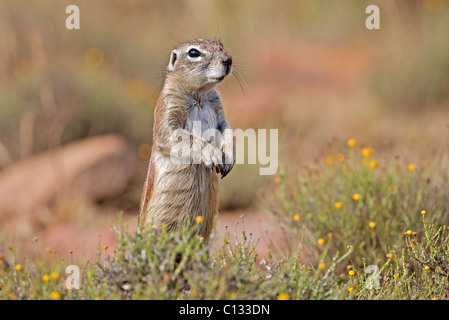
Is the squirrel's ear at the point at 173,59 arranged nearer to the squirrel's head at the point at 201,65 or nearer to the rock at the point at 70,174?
the squirrel's head at the point at 201,65

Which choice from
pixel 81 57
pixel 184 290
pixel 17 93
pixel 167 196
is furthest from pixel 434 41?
pixel 184 290

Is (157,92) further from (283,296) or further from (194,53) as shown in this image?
(283,296)

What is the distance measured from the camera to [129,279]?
3.75 metres

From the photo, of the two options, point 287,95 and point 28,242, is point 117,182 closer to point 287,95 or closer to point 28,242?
point 28,242

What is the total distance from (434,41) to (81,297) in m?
12.0

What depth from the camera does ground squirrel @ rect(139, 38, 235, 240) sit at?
501 cm

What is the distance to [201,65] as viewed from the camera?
5238 mm

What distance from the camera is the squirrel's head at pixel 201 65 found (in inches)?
203

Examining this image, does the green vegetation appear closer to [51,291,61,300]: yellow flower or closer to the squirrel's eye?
[51,291,61,300]: yellow flower

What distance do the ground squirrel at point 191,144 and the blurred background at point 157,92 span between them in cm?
150

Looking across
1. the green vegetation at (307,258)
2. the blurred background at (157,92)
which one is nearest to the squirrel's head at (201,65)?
the green vegetation at (307,258)

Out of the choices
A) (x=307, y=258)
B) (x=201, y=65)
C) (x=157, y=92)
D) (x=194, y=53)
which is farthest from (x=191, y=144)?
(x=157, y=92)

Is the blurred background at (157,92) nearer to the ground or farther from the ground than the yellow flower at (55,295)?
farther from the ground

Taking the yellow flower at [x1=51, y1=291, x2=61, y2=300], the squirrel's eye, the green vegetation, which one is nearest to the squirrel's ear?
the squirrel's eye
